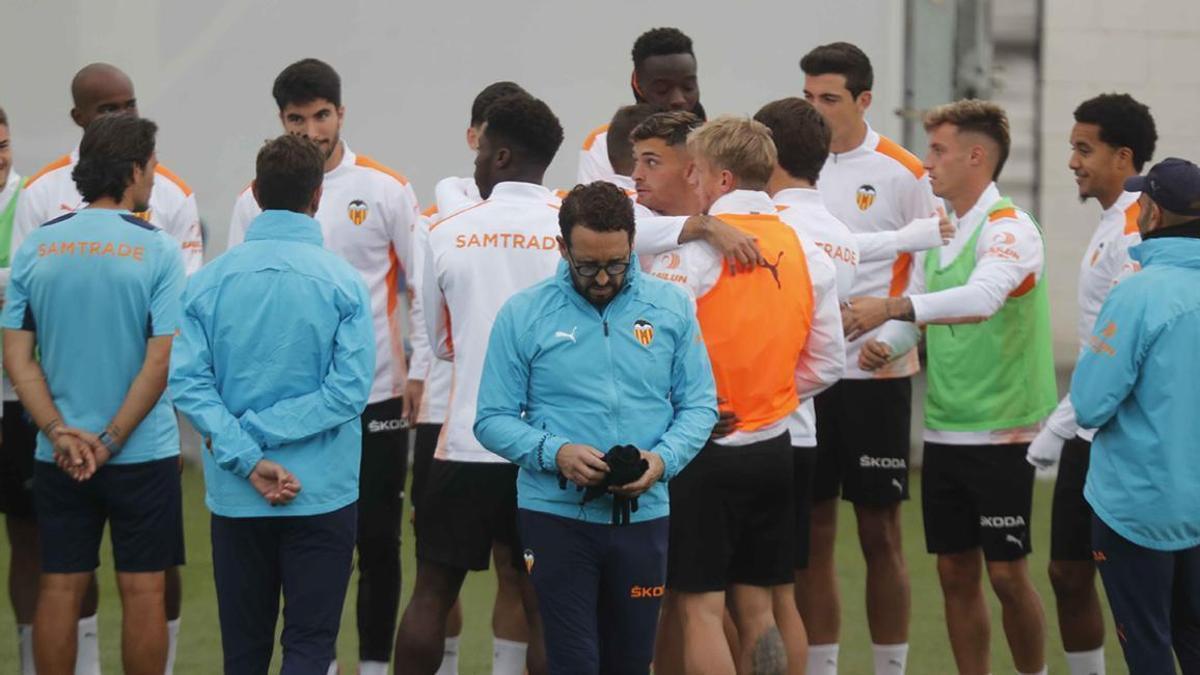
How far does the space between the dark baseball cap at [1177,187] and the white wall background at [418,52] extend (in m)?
4.47

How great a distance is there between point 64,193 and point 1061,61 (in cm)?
664

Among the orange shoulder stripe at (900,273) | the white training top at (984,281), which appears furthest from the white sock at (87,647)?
the orange shoulder stripe at (900,273)

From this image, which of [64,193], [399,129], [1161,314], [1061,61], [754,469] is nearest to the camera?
[1161,314]

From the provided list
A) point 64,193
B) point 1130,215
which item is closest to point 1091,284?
point 1130,215

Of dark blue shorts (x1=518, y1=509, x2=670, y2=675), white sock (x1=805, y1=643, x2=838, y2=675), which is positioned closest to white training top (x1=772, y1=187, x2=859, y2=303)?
dark blue shorts (x1=518, y1=509, x2=670, y2=675)

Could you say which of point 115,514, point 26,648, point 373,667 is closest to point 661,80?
point 373,667

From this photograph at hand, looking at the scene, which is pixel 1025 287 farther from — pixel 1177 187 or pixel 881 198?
pixel 1177 187

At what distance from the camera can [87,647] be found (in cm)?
648

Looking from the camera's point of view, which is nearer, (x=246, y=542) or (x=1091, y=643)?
(x=246, y=542)

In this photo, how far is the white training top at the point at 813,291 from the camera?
5.44 meters

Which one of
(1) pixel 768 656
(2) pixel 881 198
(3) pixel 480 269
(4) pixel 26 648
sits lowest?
(4) pixel 26 648

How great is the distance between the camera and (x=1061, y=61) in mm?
11273

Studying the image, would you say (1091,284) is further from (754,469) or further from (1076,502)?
(754,469)

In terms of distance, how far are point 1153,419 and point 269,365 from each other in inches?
96.1
